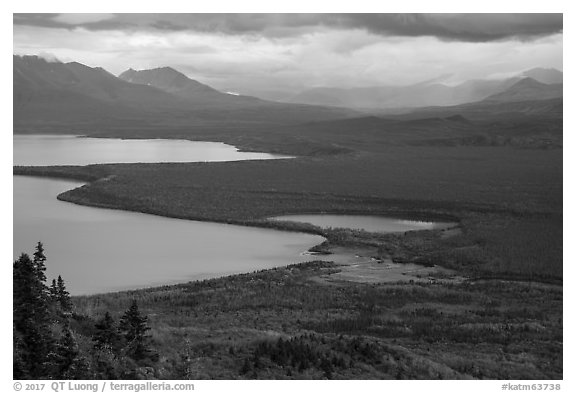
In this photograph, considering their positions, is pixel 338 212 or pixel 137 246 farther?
pixel 338 212

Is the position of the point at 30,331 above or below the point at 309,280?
above

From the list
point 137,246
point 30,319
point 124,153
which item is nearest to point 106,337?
point 30,319

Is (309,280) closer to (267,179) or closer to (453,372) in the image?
(453,372)

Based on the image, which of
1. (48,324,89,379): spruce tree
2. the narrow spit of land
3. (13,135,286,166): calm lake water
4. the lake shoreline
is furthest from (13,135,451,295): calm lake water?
(13,135,286,166): calm lake water

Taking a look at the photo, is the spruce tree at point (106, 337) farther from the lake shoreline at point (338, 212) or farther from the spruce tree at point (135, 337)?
the lake shoreline at point (338, 212)

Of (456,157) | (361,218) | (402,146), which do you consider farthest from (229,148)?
(361,218)

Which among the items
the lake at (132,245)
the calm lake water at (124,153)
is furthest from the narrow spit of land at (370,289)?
the calm lake water at (124,153)

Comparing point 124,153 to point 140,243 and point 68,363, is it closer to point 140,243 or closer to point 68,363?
point 140,243
